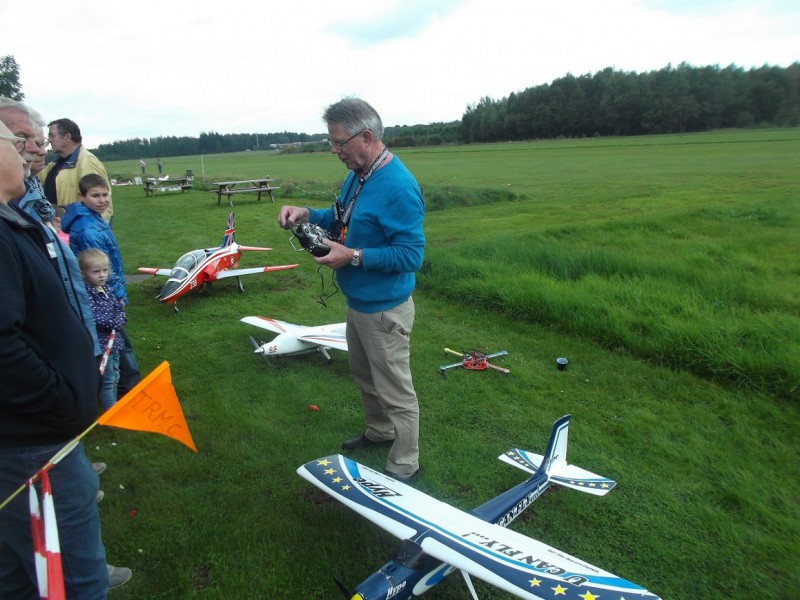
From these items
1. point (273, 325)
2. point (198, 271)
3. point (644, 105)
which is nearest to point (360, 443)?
point (273, 325)

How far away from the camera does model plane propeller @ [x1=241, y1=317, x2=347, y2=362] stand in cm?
603

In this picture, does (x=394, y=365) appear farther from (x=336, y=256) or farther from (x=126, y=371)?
(x=126, y=371)

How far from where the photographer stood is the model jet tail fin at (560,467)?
3721 millimetres

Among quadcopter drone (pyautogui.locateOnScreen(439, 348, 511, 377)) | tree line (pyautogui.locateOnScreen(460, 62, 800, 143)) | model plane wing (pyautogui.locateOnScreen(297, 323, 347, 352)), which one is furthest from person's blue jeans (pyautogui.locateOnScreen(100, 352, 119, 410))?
tree line (pyautogui.locateOnScreen(460, 62, 800, 143))

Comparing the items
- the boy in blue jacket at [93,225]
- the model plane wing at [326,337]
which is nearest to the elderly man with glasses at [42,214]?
the boy in blue jacket at [93,225]

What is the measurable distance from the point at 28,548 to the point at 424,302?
6897 millimetres

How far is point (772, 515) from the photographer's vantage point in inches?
140

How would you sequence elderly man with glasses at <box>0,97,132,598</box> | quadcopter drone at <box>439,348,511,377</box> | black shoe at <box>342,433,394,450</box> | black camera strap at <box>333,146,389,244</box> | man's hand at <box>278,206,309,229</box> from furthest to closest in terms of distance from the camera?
quadcopter drone at <box>439,348,511,377</box> < black shoe at <box>342,433,394,450</box> < man's hand at <box>278,206,309,229</box> < black camera strap at <box>333,146,389,244</box> < elderly man with glasses at <box>0,97,132,598</box>

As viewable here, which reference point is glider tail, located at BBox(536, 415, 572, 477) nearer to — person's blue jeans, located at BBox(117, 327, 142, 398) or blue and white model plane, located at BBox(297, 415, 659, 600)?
blue and white model plane, located at BBox(297, 415, 659, 600)

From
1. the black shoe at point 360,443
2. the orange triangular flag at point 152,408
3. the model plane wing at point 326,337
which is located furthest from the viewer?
the model plane wing at point 326,337

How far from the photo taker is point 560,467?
392 centimetres

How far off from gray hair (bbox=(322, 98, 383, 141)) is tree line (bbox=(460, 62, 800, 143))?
277 ft

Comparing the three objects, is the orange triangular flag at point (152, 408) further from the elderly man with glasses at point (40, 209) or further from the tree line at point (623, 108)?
the tree line at point (623, 108)

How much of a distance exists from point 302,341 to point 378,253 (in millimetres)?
3198
